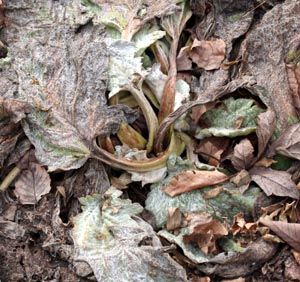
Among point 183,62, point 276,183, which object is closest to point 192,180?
point 276,183

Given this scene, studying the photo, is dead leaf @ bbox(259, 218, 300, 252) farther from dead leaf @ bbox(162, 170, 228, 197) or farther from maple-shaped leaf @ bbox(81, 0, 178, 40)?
maple-shaped leaf @ bbox(81, 0, 178, 40)

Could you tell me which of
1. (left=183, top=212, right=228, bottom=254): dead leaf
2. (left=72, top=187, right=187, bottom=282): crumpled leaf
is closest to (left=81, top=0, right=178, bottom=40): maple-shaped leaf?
(left=72, top=187, right=187, bottom=282): crumpled leaf

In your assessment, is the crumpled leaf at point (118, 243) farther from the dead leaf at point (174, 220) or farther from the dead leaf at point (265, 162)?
the dead leaf at point (265, 162)

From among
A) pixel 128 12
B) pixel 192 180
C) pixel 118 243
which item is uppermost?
pixel 128 12

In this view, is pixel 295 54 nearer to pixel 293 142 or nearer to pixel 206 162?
pixel 293 142

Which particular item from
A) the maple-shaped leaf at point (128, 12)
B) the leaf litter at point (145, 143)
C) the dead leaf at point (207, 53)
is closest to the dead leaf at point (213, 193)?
the leaf litter at point (145, 143)

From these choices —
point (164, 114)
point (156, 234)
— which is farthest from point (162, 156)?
point (156, 234)

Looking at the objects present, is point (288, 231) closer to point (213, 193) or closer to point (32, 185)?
point (213, 193)
